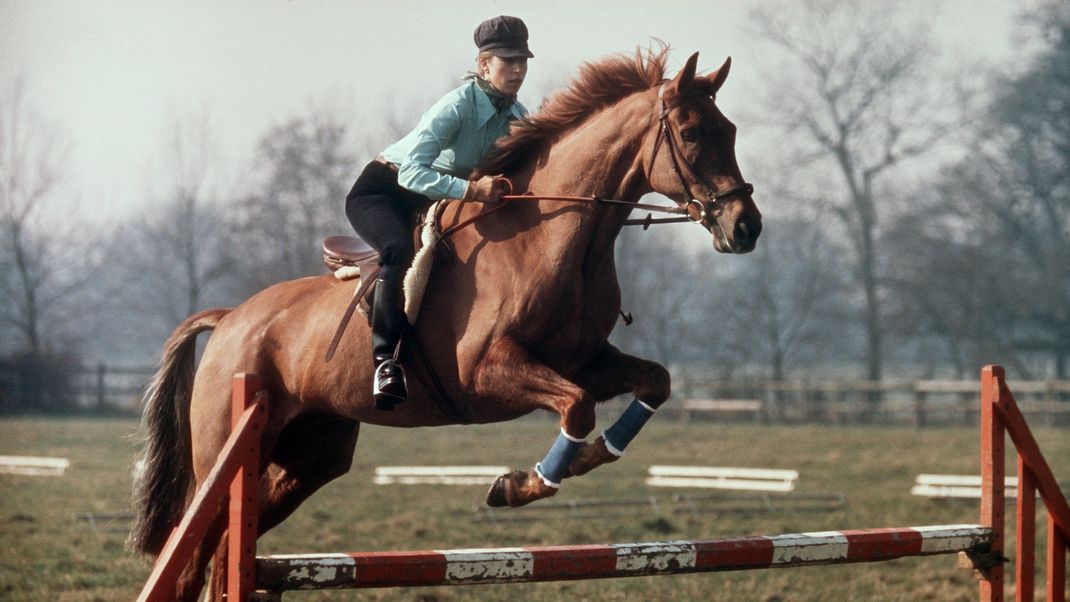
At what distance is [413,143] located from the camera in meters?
5.41

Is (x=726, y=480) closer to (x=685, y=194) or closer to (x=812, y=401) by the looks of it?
(x=685, y=194)

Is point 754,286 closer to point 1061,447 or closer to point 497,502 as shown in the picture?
point 1061,447

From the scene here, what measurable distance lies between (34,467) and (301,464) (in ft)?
43.2

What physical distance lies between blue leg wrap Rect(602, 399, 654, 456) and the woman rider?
35.7 inches

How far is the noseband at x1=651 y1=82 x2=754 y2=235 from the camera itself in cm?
492

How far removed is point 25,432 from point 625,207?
895 inches

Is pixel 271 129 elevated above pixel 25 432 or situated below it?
above

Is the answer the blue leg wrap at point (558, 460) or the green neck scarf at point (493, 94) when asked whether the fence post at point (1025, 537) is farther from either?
the green neck scarf at point (493, 94)

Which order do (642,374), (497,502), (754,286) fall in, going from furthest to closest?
(754,286) → (642,374) → (497,502)

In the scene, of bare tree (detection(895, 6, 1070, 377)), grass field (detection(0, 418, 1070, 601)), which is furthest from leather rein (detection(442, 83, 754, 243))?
bare tree (detection(895, 6, 1070, 377))

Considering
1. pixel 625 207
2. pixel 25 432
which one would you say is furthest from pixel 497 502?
pixel 25 432

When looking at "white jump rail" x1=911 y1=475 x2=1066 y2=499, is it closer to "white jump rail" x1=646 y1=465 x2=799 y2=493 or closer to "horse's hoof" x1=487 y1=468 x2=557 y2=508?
"white jump rail" x1=646 y1=465 x2=799 y2=493

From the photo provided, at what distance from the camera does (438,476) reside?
15984 mm

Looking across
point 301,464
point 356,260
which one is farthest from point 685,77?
point 301,464
